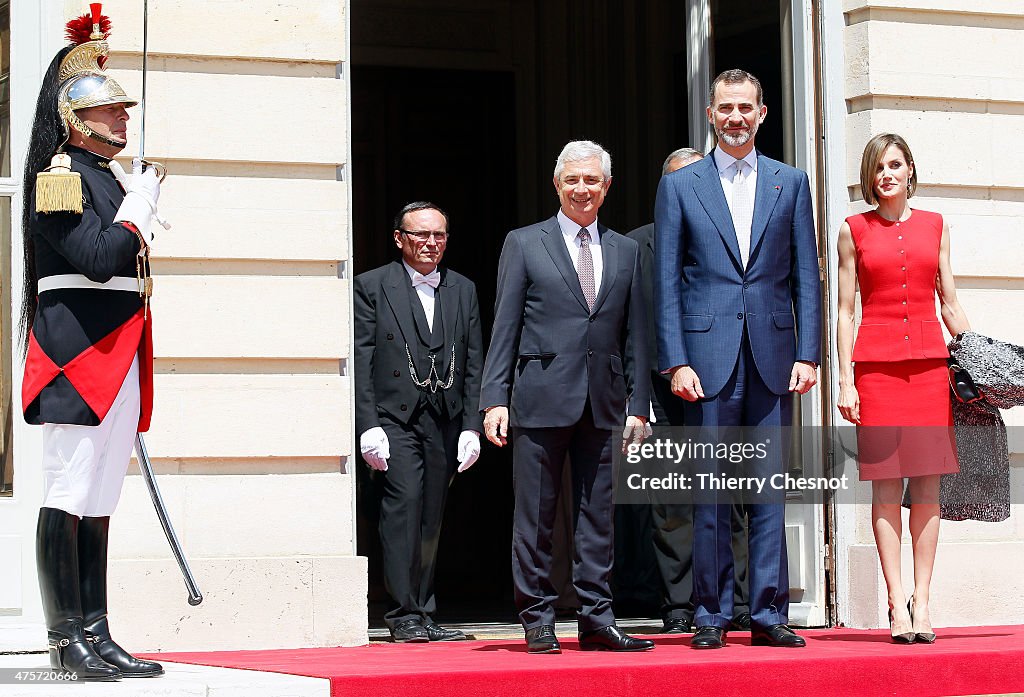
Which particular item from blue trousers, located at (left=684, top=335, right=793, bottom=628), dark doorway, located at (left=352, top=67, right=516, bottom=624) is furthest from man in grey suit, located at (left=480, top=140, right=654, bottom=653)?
dark doorway, located at (left=352, top=67, right=516, bottom=624)

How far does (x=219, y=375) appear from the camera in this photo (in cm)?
680

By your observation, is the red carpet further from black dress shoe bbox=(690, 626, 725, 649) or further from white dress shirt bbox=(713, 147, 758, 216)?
white dress shirt bbox=(713, 147, 758, 216)

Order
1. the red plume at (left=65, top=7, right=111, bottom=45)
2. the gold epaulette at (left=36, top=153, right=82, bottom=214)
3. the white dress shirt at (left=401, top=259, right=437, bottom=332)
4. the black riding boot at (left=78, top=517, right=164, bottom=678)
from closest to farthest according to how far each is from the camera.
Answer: the gold epaulette at (left=36, top=153, right=82, bottom=214)
the black riding boot at (left=78, top=517, right=164, bottom=678)
the red plume at (left=65, top=7, right=111, bottom=45)
the white dress shirt at (left=401, top=259, right=437, bottom=332)

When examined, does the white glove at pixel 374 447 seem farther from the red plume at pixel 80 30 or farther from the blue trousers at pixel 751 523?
the red plume at pixel 80 30

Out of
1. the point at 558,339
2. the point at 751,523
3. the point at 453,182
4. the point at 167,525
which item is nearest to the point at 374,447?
the point at 558,339

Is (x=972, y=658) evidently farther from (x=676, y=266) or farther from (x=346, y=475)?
(x=346, y=475)

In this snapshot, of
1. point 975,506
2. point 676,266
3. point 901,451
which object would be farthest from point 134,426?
point 975,506

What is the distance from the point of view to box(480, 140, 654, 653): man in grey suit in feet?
20.0

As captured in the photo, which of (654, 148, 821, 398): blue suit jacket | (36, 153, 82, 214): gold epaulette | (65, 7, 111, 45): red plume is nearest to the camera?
(36, 153, 82, 214): gold epaulette

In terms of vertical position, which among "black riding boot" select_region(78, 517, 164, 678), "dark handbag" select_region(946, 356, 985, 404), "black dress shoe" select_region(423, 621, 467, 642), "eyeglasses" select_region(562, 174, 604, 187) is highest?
"eyeglasses" select_region(562, 174, 604, 187)

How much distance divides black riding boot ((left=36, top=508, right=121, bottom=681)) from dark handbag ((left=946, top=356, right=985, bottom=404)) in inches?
125

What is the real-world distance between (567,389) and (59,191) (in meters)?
1.88

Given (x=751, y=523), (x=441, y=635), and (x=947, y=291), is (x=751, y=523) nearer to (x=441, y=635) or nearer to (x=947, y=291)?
(x=947, y=291)

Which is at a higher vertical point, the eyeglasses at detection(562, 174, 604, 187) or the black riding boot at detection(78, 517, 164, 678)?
the eyeglasses at detection(562, 174, 604, 187)
